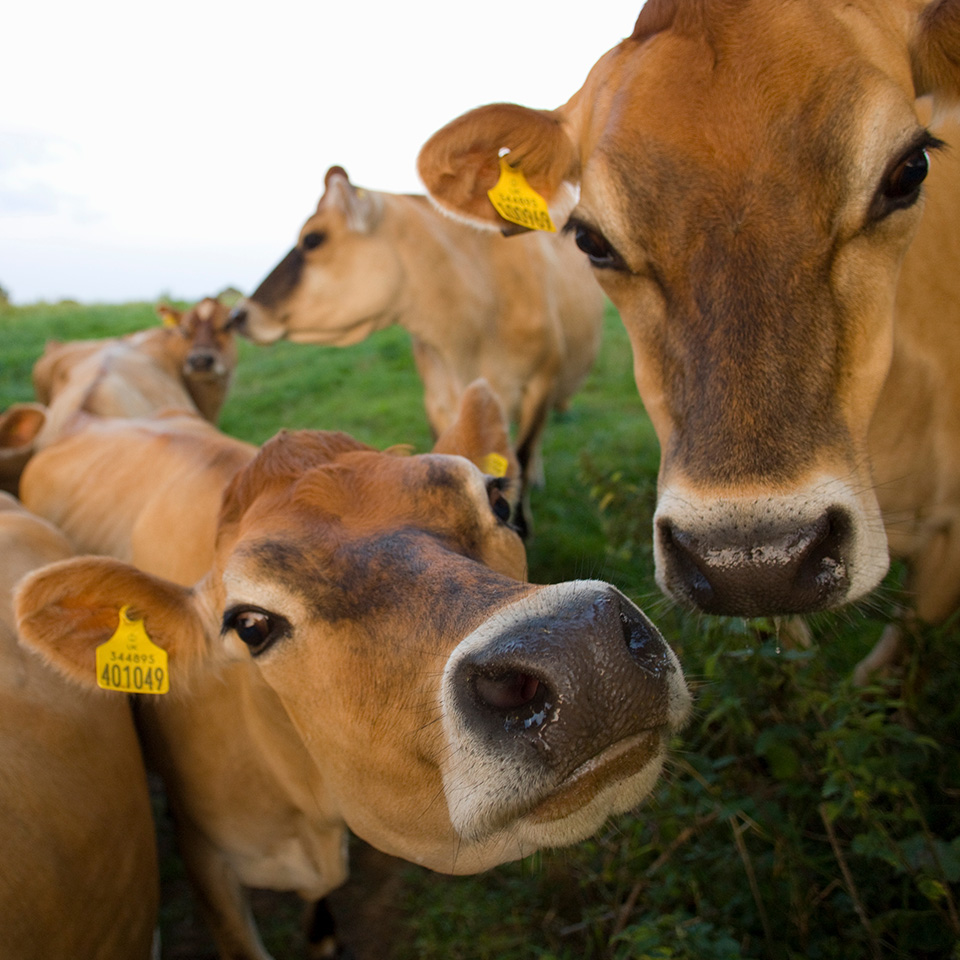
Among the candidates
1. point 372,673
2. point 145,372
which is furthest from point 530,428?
point 372,673

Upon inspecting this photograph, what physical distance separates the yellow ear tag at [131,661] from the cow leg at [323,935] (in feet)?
4.09

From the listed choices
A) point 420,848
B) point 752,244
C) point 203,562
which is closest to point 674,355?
point 752,244

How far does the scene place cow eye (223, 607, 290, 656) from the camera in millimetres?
1844

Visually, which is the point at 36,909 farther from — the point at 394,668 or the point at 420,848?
the point at 394,668

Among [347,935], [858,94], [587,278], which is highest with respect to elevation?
[858,94]

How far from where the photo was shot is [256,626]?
1.87 m

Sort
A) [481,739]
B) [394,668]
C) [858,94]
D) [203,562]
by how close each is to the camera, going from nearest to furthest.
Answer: [481,739] < [394,668] < [858,94] < [203,562]

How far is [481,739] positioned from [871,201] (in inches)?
56.8

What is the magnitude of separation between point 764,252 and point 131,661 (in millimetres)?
1850

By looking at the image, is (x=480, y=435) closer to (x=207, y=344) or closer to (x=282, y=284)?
(x=282, y=284)

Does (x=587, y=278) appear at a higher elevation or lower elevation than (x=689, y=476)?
lower

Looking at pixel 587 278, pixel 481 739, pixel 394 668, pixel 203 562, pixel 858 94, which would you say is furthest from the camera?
pixel 587 278

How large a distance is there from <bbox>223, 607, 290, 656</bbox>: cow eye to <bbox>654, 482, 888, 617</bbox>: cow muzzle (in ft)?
2.94

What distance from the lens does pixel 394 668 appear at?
5.40 feet
